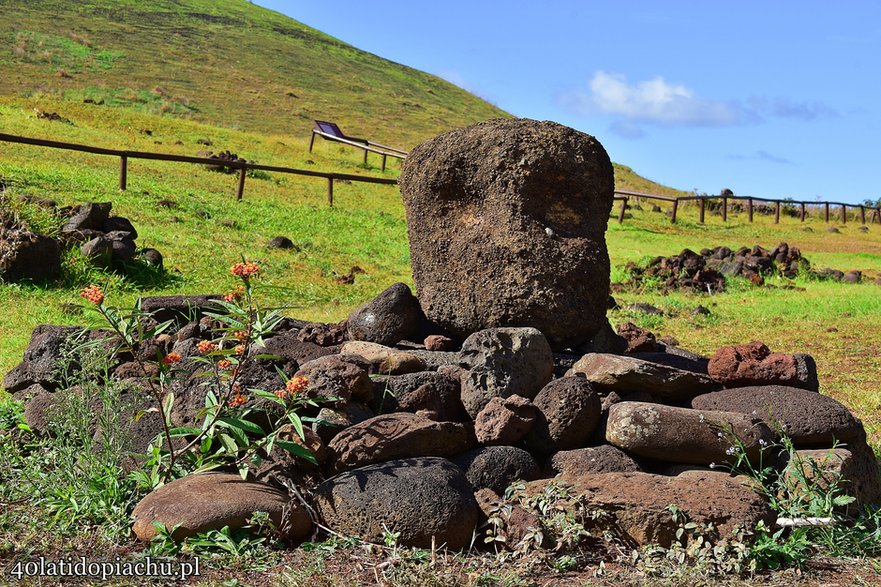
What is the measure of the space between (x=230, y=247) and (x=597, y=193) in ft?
34.8

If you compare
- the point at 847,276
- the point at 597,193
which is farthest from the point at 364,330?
the point at 847,276

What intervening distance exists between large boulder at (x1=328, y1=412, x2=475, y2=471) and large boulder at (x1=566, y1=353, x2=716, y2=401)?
1.26 metres

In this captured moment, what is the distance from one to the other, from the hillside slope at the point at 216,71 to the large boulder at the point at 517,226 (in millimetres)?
31293

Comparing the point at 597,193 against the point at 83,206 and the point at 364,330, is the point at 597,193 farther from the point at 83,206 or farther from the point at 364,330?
the point at 83,206

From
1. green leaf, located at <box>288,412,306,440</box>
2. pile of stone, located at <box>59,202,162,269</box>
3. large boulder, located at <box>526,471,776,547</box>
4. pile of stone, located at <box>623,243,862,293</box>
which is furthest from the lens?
pile of stone, located at <box>623,243,862,293</box>

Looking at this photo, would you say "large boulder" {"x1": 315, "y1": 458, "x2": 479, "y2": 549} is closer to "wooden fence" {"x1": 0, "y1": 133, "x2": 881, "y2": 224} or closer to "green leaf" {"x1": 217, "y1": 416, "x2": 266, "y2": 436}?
"green leaf" {"x1": 217, "y1": 416, "x2": 266, "y2": 436}

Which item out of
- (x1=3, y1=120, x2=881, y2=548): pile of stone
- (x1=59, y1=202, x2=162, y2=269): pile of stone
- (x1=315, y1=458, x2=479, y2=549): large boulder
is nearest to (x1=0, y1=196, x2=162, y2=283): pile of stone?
(x1=59, y1=202, x2=162, y2=269): pile of stone

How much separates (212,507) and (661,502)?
2386 mm

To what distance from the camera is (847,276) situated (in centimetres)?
2009

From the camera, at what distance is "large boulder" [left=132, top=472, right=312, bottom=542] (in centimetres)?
477

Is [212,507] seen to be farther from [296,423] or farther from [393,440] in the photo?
[393,440]

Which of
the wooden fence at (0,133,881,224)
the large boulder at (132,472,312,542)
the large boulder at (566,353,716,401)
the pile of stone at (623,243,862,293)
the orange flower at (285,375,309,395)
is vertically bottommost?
the large boulder at (132,472,312,542)

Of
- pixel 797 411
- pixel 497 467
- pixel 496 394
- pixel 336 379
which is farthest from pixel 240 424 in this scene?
pixel 797 411

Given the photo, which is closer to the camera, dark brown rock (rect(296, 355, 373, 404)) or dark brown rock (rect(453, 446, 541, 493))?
dark brown rock (rect(453, 446, 541, 493))
